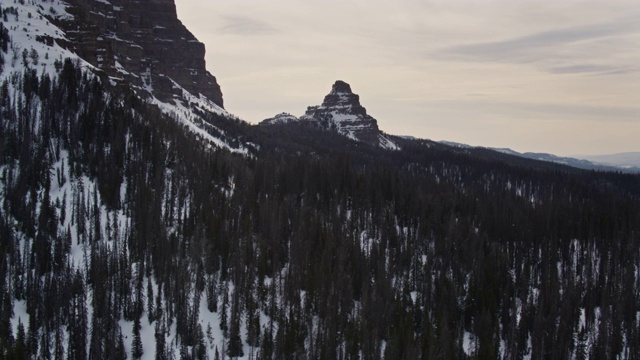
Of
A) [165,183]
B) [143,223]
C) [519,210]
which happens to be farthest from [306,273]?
[519,210]

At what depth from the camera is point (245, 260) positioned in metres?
115

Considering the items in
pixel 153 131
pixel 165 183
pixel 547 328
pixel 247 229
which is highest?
pixel 153 131

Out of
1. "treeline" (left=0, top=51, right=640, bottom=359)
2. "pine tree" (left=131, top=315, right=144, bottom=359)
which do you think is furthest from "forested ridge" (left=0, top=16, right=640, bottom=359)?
"treeline" (left=0, top=51, right=640, bottom=359)

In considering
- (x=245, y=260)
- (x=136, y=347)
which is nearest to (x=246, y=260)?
(x=245, y=260)

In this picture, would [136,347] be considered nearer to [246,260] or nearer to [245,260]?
[245,260]

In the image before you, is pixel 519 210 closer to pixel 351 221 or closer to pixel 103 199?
pixel 351 221

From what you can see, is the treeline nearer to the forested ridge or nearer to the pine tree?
the pine tree

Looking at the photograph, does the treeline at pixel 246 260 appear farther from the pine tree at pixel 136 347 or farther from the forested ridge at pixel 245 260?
the forested ridge at pixel 245 260

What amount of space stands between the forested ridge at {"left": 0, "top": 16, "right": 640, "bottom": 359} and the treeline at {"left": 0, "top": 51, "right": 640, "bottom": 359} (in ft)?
1.49

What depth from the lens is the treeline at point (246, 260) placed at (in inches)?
3829

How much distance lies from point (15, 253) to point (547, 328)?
98.7 metres

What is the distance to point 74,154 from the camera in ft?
412

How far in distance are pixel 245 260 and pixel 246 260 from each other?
46 cm

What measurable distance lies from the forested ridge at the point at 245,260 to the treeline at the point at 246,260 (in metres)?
0.45
